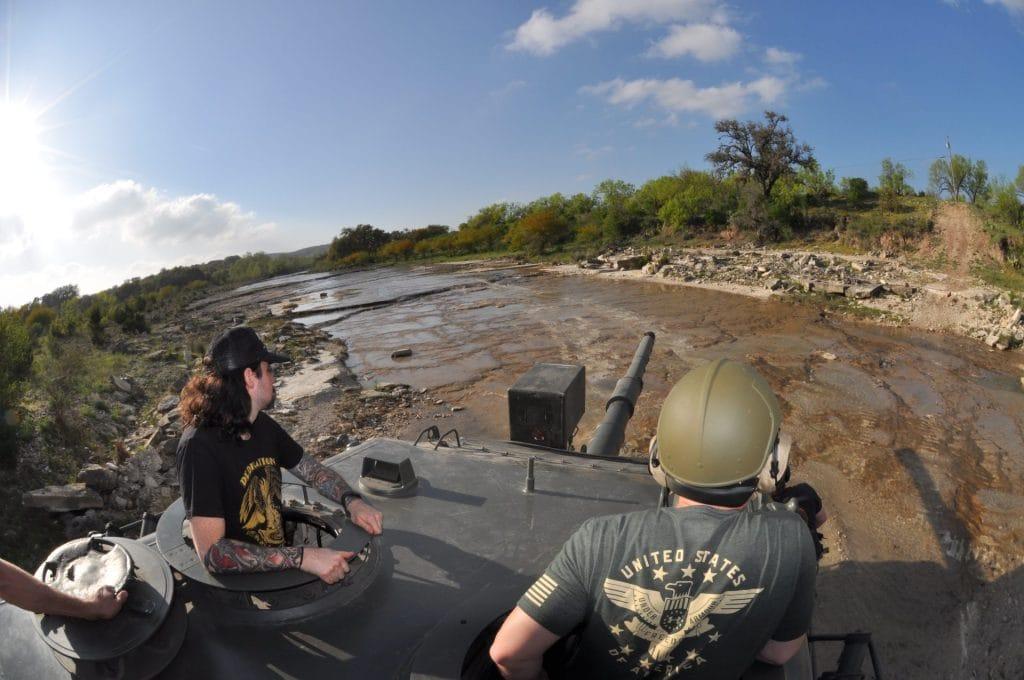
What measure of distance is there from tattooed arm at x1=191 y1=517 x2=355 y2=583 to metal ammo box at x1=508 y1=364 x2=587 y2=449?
252cm

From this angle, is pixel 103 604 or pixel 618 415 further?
pixel 618 415

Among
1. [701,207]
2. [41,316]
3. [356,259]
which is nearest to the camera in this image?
[41,316]

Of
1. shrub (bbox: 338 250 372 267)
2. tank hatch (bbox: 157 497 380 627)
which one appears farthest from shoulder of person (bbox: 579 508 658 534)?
shrub (bbox: 338 250 372 267)

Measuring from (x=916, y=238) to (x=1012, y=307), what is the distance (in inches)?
526

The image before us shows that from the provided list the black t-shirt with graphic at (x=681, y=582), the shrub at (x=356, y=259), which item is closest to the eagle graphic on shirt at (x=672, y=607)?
the black t-shirt with graphic at (x=681, y=582)

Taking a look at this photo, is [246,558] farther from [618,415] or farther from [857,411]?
[857,411]

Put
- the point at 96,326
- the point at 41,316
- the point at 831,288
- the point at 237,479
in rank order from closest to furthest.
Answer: the point at 237,479
the point at 831,288
the point at 96,326
the point at 41,316

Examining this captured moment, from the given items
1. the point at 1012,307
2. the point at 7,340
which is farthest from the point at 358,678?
the point at 1012,307

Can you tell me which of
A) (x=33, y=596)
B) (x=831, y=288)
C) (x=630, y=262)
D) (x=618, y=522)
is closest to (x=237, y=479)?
(x=33, y=596)

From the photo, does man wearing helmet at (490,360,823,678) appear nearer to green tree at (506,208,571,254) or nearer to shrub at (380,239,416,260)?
green tree at (506,208,571,254)

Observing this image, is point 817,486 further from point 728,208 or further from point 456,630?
point 728,208

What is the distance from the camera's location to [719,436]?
1.60m

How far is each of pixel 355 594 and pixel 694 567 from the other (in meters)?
1.84

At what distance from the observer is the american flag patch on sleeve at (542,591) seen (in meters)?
1.58
